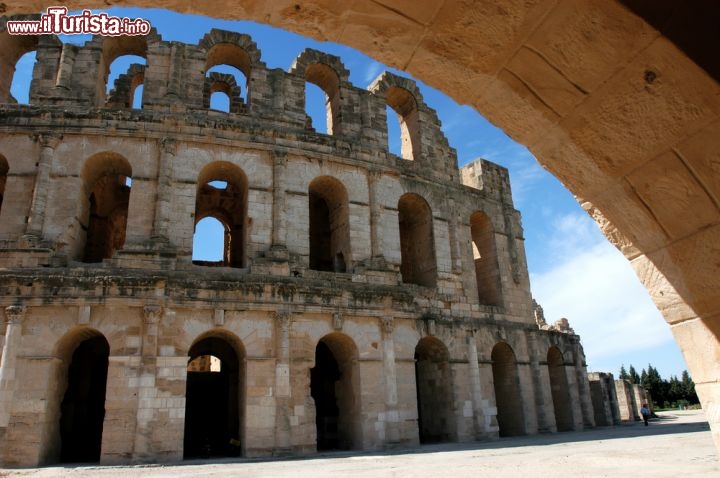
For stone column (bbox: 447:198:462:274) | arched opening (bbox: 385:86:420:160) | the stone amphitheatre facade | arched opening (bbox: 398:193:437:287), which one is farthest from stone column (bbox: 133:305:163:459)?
arched opening (bbox: 385:86:420:160)

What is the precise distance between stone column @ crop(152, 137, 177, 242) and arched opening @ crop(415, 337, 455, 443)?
29.1ft

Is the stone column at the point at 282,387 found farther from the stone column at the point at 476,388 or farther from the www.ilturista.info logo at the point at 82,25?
the www.ilturista.info logo at the point at 82,25

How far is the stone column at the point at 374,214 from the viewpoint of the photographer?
58.7 feet

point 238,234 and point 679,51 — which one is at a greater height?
point 238,234

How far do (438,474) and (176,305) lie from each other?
27.3ft

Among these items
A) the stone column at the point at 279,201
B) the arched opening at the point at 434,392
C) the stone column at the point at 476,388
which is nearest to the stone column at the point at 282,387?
the stone column at the point at 279,201

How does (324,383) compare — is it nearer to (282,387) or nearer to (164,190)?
(282,387)

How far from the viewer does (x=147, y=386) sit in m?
13.5

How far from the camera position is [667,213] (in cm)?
273

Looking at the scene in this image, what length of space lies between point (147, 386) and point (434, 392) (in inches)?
370

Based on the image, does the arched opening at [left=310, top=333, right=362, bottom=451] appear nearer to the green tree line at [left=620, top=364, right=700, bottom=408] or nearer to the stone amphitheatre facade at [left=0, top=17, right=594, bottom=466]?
the stone amphitheatre facade at [left=0, top=17, right=594, bottom=466]

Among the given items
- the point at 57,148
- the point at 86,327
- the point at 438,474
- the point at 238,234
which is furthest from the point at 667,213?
the point at 238,234

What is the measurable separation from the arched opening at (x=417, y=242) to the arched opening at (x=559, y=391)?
6.86 m

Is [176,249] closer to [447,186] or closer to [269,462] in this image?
[269,462]
